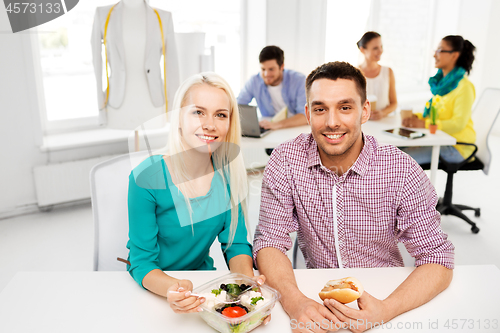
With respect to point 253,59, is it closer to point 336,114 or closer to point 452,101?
point 452,101

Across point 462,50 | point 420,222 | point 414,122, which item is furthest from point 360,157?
point 462,50

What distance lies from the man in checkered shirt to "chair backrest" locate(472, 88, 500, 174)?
5.74 feet

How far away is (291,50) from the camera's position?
415 centimetres

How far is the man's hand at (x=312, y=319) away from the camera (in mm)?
1016

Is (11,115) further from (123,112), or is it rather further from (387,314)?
(387,314)

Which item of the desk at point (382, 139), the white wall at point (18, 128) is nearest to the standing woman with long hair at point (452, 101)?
the desk at point (382, 139)

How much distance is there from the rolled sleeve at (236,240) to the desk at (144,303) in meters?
0.13

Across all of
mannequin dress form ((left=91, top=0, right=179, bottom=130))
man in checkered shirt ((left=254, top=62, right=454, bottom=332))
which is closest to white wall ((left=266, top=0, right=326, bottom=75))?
mannequin dress form ((left=91, top=0, right=179, bottom=130))

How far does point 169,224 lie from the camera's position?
1.32 meters

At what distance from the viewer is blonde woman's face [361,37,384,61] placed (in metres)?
3.30

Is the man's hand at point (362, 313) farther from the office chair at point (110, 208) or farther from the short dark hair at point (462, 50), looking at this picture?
the short dark hair at point (462, 50)

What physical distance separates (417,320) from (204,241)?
64 centimetres

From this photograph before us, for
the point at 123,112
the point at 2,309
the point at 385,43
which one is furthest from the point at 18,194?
the point at 385,43

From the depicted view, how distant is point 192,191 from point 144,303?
352 mm
